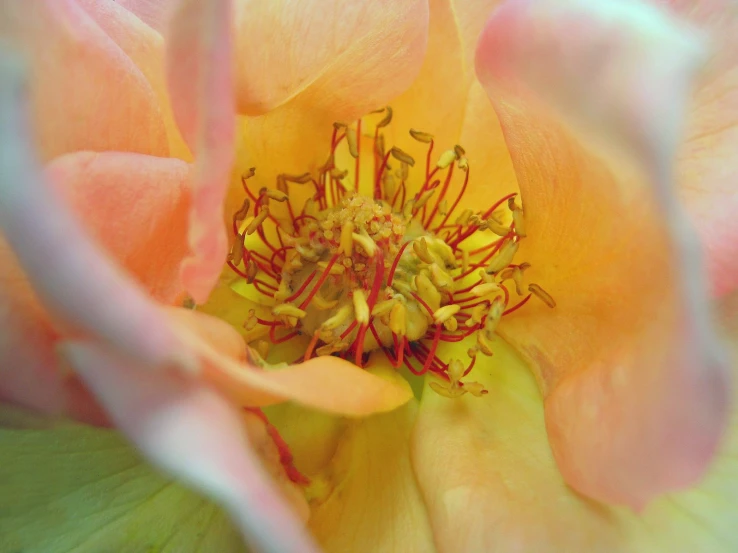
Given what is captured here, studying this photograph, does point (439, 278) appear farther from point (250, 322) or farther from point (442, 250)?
point (250, 322)

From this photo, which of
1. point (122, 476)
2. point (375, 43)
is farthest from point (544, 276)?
point (122, 476)

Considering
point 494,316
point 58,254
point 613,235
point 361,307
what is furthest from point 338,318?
point 58,254

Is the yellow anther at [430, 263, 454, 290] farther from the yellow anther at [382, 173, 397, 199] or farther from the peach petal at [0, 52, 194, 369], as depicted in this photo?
the peach petal at [0, 52, 194, 369]

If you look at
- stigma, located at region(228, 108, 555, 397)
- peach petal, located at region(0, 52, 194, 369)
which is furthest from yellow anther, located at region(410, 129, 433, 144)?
peach petal, located at region(0, 52, 194, 369)

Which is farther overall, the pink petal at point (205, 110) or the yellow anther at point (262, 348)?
the yellow anther at point (262, 348)

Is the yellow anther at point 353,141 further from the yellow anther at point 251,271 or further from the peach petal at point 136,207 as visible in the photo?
the peach petal at point 136,207

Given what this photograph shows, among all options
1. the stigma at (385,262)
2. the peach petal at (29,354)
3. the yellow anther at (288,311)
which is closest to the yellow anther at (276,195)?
the stigma at (385,262)
